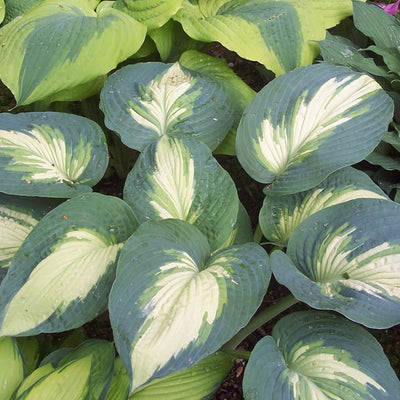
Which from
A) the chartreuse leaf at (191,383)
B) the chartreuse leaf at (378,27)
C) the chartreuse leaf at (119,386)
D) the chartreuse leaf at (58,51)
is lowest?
the chartreuse leaf at (191,383)

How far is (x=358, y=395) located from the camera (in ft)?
2.57

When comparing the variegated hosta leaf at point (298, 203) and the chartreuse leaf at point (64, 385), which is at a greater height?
the variegated hosta leaf at point (298, 203)

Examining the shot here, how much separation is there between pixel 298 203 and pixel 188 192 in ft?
0.78

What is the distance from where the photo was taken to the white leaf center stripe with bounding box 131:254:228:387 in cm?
71

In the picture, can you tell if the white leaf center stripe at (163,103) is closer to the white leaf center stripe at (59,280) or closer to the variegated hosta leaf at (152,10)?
the variegated hosta leaf at (152,10)

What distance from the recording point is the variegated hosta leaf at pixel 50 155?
955mm

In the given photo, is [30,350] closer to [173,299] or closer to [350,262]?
[173,299]

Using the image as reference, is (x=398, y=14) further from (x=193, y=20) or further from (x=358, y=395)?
(x=358, y=395)

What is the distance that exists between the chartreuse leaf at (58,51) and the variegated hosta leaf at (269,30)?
19 centimetres

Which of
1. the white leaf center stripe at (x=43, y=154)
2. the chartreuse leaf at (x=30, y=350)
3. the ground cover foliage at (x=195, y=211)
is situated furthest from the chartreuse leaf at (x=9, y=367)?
Answer: the white leaf center stripe at (x=43, y=154)

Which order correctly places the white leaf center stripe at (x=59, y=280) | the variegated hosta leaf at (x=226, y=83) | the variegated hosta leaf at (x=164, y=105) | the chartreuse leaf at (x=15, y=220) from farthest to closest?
the variegated hosta leaf at (x=226, y=83) → the variegated hosta leaf at (x=164, y=105) → the chartreuse leaf at (x=15, y=220) → the white leaf center stripe at (x=59, y=280)

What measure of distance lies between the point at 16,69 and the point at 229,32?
0.51 meters

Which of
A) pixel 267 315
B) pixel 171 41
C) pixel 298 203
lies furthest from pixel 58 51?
pixel 267 315

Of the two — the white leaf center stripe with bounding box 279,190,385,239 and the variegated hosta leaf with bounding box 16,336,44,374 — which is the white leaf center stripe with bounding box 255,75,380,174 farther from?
the variegated hosta leaf with bounding box 16,336,44,374
